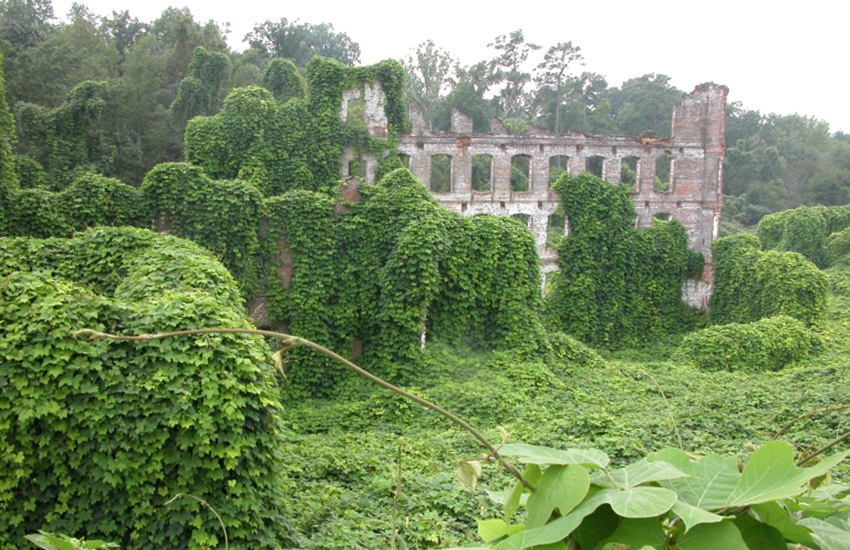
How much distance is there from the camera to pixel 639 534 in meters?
1.21

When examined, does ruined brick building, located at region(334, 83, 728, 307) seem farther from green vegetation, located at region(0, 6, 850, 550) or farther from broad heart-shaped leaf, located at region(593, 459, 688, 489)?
broad heart-shaped leaf, located at region(593, 459, 688, 489)

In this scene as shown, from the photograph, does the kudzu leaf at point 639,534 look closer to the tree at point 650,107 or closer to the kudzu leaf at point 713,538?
the kudzu leaf at point 713,538

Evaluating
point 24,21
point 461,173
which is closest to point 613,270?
point 461,173

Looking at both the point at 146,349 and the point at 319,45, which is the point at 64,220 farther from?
the point at 319,45

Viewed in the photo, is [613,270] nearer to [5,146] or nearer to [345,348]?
[345,348]

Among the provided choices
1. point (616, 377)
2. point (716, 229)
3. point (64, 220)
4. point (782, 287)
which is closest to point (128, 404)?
point (64, 220)

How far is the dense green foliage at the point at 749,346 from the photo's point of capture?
45.4 feet

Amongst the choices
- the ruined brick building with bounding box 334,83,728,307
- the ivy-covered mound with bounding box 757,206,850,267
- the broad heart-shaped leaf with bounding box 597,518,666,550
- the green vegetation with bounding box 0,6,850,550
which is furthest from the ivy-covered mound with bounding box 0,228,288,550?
the ivy-covered mound with bounding box 757,206,850,267

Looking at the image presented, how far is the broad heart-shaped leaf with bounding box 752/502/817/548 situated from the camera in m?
1.22

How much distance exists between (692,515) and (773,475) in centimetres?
23

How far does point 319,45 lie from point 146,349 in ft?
156

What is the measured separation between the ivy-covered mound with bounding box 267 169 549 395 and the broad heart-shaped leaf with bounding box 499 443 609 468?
1015cm

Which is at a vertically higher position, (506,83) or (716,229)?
(506,83)

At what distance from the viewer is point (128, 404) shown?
17.9ft
